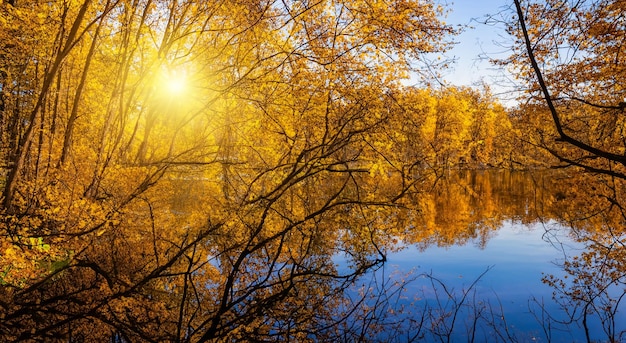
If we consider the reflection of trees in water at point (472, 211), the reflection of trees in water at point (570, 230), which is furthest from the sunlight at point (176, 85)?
the reflection of trees in water at point (472, 211)

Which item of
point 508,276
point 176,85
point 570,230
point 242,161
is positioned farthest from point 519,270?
point 176,85

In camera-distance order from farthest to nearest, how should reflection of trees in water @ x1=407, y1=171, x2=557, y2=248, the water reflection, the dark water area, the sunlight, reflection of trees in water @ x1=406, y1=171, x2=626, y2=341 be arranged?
reflection of trees in water @ x1=407, y1=171, x2=557, y2=248 → the sunlight → reflection of trees in water @ x1=406, y1=171, x2=626, y2=341 → the water reflection → the dark water area

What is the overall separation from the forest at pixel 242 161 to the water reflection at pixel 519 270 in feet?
0.76

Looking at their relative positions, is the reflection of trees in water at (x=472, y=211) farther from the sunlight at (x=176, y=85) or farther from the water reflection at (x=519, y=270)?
the sunlight at (x=176, y=85)

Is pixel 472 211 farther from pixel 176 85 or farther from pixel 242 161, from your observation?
pixel 176 85

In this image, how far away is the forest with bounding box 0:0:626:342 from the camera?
6.02m

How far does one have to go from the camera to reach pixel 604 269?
10.7 metres

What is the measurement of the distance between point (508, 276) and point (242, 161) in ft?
28.1

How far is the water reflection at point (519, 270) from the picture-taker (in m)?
7.92

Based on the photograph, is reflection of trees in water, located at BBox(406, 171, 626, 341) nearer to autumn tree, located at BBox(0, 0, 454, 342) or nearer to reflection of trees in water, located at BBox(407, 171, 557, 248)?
reflection of trees in water, located at BBox(407, 171, 557, 248)

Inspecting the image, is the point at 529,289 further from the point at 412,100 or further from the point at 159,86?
the point at 159,86

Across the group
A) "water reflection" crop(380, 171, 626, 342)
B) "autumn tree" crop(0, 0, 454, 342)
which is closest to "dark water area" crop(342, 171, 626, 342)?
"water reflection" crop(380, 171, 626, 342)

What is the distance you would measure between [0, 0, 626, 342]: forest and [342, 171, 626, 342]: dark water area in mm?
235

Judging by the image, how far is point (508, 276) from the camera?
11.5 m
